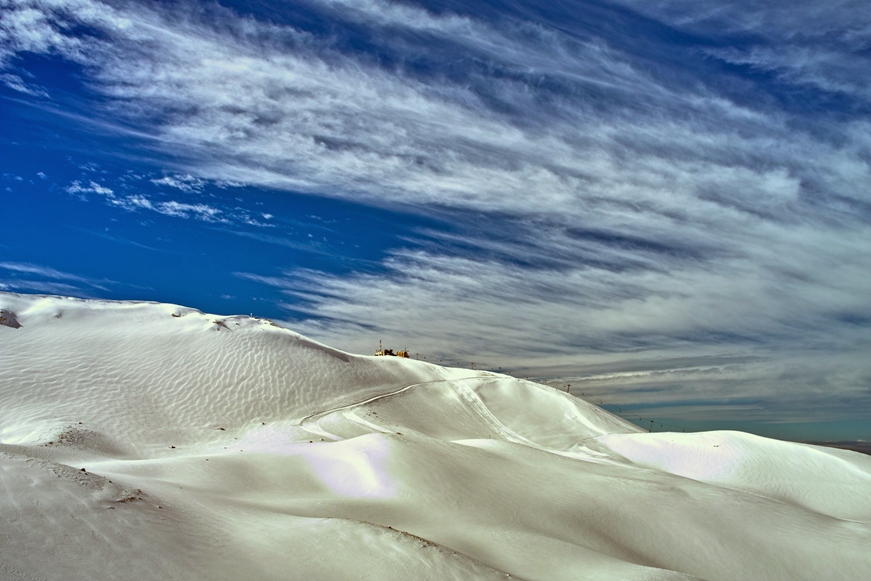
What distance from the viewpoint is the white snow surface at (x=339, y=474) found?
7910mm

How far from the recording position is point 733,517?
1519cm

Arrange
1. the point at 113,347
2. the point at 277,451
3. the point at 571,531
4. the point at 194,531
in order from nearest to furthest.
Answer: the point at 194,531 → the point at 571,531 → the point at 277,451 → the point at 113,347

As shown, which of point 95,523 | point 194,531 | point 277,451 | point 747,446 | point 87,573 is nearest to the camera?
point 87,573

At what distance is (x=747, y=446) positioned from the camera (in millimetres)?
26594

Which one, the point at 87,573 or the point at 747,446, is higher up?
the point at 87,573

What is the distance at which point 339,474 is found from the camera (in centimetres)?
1466

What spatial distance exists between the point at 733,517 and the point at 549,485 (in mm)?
4651

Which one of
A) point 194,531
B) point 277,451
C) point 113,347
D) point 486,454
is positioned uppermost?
point 194,531

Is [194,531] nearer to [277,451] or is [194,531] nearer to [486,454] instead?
[277,451]

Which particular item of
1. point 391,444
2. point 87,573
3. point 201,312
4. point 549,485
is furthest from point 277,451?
point 201,312

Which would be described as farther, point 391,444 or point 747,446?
point 747,446

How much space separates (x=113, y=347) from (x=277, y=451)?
16505 mm

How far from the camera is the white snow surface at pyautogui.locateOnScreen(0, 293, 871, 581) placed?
7910 mm

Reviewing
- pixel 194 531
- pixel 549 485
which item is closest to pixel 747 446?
pixel 549 485
